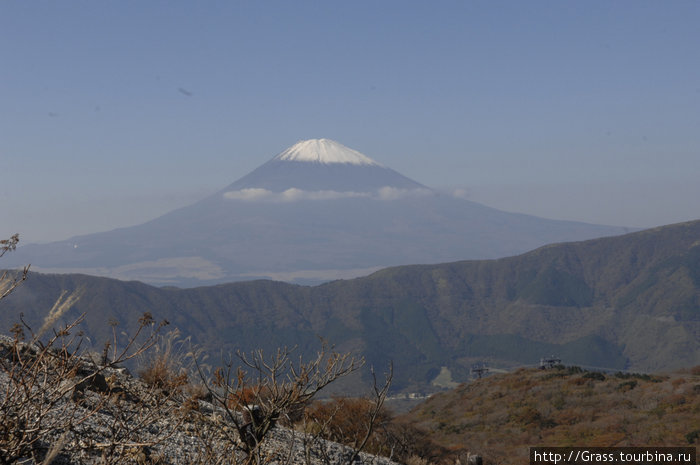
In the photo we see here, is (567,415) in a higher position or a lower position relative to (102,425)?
lower

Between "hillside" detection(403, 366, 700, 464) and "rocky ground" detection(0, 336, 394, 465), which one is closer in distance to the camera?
"rocky ground" detection(0, 336, 394, 465)

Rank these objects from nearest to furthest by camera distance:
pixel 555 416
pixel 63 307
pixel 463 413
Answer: pixel 63 307, pixel 555 416, pixel 463 413

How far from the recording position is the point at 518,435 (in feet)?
85.5

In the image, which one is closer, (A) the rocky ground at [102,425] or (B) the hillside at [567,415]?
(A) the rocky ground at [102,425]

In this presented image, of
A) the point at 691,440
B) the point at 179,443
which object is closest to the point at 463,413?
the point at 691,440

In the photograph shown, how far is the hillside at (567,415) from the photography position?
73.6ft

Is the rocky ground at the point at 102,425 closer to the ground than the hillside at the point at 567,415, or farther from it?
farther from it

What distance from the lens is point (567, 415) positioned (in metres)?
28.5

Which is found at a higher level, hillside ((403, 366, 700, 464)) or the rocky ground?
the rocky ground

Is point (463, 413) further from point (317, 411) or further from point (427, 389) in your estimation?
point (427, 389)

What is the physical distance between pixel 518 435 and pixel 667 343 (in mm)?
173774

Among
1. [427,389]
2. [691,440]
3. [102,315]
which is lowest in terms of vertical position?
[427,389]

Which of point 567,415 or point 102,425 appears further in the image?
point 567,415

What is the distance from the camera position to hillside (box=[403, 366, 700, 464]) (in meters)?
22.4
